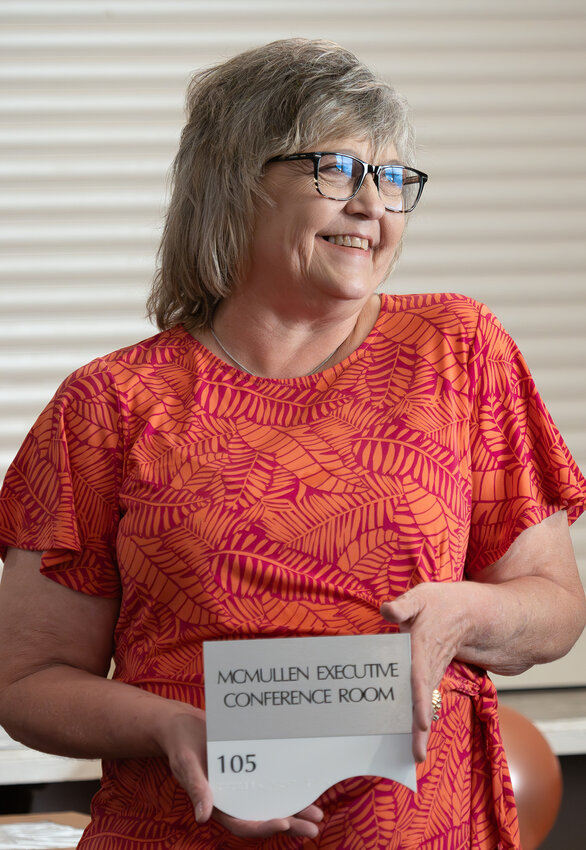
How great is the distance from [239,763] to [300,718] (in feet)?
0.25

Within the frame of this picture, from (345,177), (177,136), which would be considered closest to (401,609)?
(345,177)

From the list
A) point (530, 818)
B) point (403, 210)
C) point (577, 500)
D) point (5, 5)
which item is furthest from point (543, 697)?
point (5, 5)

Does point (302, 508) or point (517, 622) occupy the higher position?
point (302, 508)

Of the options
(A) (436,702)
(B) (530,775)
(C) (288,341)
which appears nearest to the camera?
(A) (436,702)

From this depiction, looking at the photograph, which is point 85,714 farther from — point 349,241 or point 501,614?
point 349,241

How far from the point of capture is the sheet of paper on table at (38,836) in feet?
Result: 6.55

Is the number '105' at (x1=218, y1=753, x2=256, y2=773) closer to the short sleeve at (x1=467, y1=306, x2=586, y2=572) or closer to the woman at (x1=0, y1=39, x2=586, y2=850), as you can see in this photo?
the woman at (x1=0, y1=39, x2=586, y2=850)

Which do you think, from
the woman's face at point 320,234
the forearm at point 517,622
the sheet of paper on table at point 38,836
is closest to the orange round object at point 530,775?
the forearm at point 517,622

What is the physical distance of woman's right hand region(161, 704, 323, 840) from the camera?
962 mm

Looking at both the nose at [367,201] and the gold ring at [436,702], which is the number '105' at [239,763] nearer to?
the gold ring at [436,702]

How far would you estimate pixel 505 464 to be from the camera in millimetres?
1259

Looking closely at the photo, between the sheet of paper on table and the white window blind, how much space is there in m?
1.02

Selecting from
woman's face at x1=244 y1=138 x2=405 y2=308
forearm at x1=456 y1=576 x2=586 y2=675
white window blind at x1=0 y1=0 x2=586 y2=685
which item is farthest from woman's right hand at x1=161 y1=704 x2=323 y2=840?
white window blind at x1=0 y1=0 x2=586 y2=685

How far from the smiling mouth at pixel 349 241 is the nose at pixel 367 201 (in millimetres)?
36
